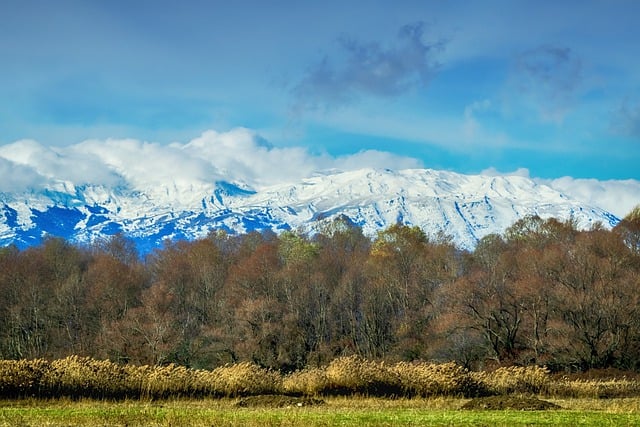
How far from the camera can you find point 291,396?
4056cm

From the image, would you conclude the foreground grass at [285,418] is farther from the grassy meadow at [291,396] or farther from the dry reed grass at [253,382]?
the dry reed grass at [253,382]

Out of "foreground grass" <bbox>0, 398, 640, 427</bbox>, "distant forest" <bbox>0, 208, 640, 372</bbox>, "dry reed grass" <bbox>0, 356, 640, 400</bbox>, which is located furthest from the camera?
"distant forest" <bbox>0, 208, 640, 372</bbox>

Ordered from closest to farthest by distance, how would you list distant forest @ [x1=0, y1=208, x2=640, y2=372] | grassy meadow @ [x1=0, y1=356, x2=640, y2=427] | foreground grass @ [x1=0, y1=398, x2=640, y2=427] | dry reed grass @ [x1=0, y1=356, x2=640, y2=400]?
foreground grass @ [x1=0, y1=398, x2=640, y2=427]
grassy meadow @ [x1=0, y1=356, x2=640, y2=427]
dry reed grass @ [x1=0, y1=356, x2=640, y2=400]
distant forest @ [x1=0, y1=208, x2=640, y2=372]

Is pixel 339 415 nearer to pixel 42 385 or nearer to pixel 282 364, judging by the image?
pixel 42 385

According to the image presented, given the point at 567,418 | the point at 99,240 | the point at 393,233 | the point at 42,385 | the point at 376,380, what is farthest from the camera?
the point at 99,240

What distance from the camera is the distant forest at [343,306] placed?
82.7 metres

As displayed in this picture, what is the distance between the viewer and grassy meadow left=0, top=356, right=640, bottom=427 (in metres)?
25.9

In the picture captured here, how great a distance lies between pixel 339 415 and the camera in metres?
28.4

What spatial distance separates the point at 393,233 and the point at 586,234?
54.0 meters

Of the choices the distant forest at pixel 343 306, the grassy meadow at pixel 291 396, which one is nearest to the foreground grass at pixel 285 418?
the grassy meadow at pixel 291 396

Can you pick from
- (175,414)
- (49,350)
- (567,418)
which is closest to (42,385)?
(175,414)

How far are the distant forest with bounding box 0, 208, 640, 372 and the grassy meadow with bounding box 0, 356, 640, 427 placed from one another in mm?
33039

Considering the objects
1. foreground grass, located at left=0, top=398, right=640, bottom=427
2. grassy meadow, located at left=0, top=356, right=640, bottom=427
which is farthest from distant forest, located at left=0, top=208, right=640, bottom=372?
foreground grass, located at left=0, top=398, right=640, bottom=427

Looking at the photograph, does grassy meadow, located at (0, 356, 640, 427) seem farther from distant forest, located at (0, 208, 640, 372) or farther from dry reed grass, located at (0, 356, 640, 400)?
distant forest, located at (0, 208, 640, 372)
